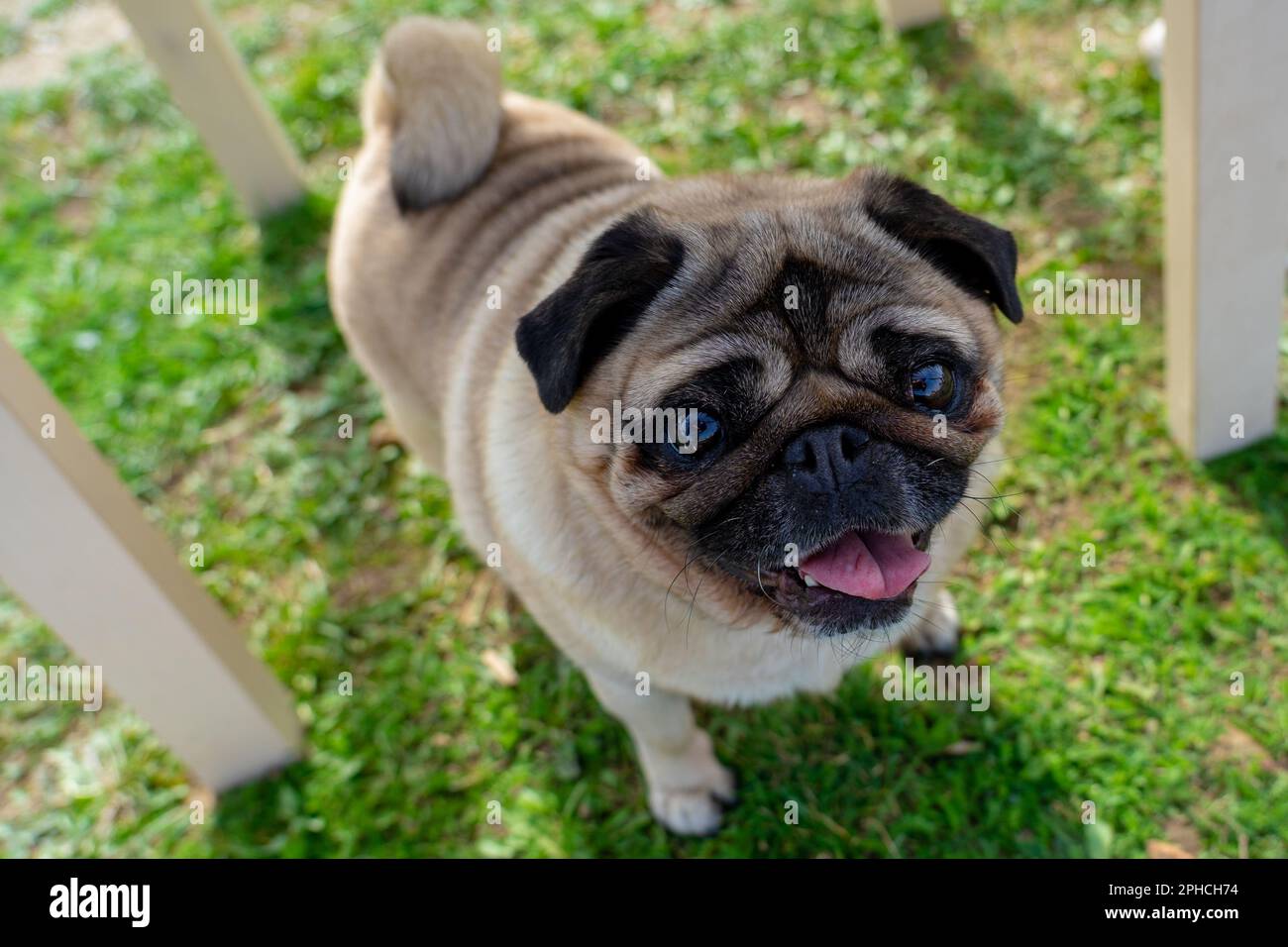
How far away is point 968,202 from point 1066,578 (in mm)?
2044

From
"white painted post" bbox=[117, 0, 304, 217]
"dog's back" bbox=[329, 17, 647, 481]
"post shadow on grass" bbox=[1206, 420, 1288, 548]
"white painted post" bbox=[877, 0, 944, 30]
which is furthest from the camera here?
"white painted post" bbox=[877, 0, 944, 30]

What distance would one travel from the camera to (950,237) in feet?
8.07

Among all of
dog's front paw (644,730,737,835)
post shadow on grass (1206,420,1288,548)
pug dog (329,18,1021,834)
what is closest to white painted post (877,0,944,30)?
post shadow on grass (1206,420,1288,548)

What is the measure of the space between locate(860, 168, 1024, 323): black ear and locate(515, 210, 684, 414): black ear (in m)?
0.57

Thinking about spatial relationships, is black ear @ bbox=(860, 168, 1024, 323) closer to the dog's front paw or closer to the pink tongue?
the pink tongue

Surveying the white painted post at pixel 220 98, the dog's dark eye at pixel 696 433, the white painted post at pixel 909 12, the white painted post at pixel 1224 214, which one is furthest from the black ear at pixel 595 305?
the white painted post at pixel 909 12

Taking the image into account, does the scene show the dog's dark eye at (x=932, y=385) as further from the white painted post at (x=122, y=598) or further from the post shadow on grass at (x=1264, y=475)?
the white painted post at (x=122, y=598)

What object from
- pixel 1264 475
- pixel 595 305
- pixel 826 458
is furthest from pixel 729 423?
pixel 1264 475

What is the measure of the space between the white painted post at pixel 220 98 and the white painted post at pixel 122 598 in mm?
2777

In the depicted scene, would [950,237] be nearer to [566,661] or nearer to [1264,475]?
[1264,475]

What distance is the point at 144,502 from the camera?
4.89 metres

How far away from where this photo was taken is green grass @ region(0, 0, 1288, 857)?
345cm

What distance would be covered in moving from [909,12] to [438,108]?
3333 millimetres
